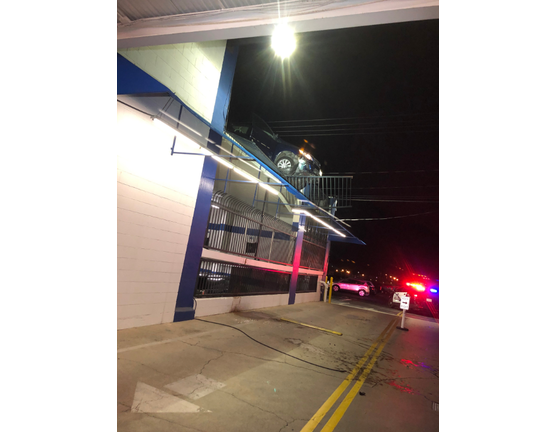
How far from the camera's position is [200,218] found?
803 centimetres

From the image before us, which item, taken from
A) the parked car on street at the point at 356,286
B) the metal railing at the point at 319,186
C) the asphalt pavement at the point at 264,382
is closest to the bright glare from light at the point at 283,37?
the metal railing at the point at 319,186

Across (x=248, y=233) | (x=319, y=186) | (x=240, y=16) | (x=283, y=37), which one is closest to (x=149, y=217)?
(x=248, y=233)

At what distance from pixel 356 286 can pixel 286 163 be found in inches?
660

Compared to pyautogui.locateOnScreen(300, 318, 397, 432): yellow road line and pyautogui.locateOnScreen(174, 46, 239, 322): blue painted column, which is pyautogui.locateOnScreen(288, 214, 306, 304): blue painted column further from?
pyautogui.locateOnScreen(300, 318, 397, 432): yellow road line

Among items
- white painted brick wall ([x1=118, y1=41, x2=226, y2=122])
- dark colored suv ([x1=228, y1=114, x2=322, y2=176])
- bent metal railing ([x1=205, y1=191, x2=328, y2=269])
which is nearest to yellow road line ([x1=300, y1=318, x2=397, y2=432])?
bent metal railing ([x1=205, y1=191, x2=328, y2=269])

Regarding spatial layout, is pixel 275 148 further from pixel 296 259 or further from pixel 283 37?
pixel 283 37

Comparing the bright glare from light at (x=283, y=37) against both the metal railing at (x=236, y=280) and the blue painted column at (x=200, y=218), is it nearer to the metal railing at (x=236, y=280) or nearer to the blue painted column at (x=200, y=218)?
the blue painted column at (x=200, y=218)

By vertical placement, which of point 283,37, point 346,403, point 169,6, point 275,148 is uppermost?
point 275,148
